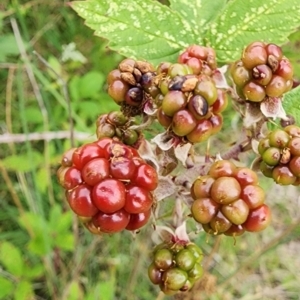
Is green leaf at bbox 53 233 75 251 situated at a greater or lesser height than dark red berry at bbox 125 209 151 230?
lesser

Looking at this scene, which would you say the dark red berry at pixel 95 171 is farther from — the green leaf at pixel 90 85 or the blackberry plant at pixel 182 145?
the green leaf at pixel 90 85

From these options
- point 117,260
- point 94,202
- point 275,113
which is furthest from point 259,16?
point 117,260

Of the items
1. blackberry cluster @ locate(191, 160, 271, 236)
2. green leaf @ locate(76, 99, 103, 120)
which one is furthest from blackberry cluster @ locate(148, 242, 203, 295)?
green leaf @ locate(76, 99, 103, 120)

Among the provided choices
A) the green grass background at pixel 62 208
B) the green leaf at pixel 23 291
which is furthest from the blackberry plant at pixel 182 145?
the green leaf at pixel 23 291

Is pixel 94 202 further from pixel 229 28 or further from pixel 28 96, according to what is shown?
pixel 28 96

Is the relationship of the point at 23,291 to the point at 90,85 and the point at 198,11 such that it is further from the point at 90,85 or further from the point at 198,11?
the point at 198,11

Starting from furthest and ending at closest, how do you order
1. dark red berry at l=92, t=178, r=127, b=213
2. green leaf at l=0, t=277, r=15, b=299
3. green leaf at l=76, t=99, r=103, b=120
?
1. green leaf at l=76, t=99, r=103, b=120
2. green leaf at l=0, t=277, r=15, b=299
3. dark red berry at l=92, t=178, r=127, b=213

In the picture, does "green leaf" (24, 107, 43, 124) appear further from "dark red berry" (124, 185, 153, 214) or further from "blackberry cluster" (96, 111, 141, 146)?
"dark red berry" (124, 185, 153, 214)

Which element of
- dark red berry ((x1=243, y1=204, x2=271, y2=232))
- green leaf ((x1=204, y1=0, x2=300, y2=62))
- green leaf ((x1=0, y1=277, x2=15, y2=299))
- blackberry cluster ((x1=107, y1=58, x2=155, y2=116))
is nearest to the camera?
dark red berry ((x1=243, y1=204, x2=271, y2=232))

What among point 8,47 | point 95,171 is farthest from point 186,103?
point 8,47
